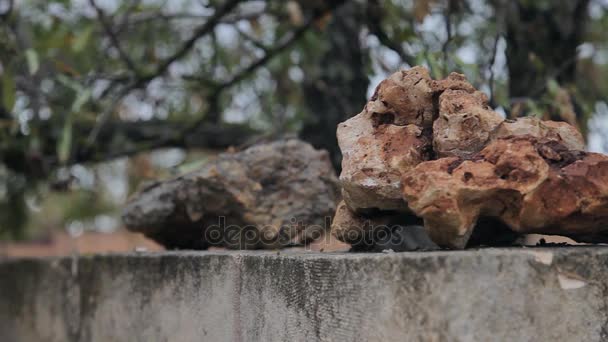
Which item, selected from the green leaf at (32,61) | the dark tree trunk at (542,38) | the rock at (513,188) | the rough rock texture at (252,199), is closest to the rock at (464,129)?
the rock at (513,188)

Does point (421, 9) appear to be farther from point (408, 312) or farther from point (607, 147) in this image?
point (408, 312)

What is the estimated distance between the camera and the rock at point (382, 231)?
1842mm

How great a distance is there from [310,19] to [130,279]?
1590mm

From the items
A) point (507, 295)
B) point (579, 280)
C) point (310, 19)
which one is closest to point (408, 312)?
point (507, 295)

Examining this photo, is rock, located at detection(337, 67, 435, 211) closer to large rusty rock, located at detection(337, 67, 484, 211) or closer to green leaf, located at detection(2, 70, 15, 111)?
large rusty rock, located at detection(337, 67, 484, 211)

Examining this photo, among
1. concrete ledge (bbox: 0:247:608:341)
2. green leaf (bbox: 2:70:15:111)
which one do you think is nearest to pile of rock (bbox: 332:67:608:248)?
concrete ledge (bbox: 0:247:608:341)

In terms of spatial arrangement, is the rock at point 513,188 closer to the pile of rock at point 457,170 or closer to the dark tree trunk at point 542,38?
the pile of rock at point 457,170

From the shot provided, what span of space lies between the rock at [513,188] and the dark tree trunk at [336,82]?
2.06 metres

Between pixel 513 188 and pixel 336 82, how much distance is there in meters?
2.55

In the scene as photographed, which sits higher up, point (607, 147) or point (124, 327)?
point (607, 147)

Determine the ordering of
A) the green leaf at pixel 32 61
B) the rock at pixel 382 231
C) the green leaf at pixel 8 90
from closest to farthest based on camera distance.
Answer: the rock at pixel 382 231, the green leaf at pixel 32 61, the green leaf at pixel 8 90

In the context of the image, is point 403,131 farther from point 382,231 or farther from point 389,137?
point 382,231

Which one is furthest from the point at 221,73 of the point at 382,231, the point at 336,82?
the point at 382,231

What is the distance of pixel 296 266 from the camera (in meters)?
1.68
